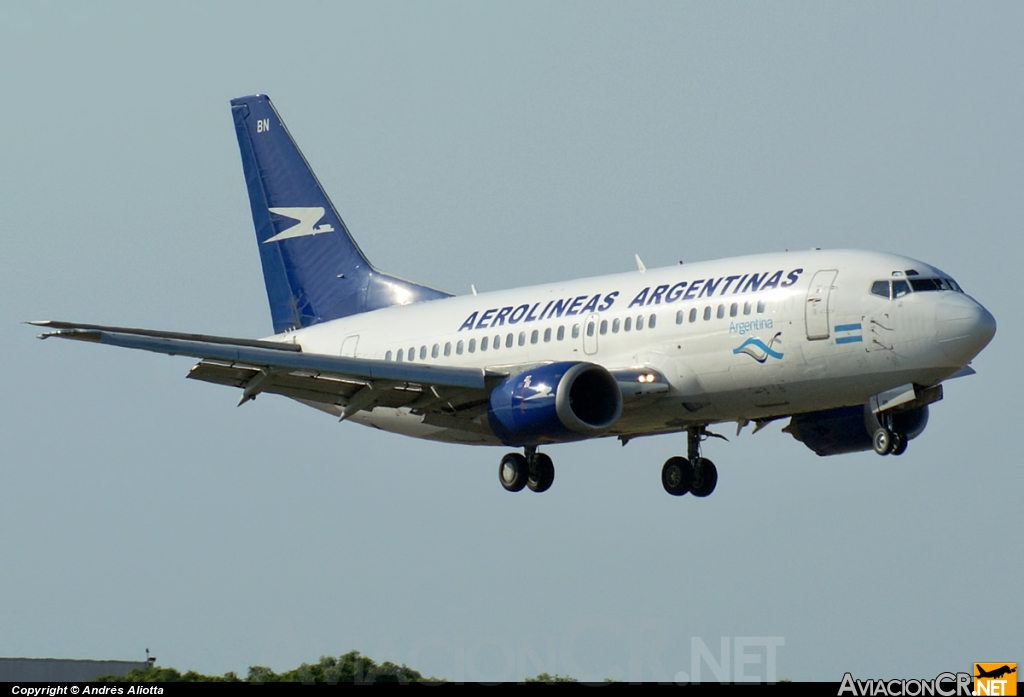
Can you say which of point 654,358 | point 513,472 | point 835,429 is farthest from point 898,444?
point 513,472

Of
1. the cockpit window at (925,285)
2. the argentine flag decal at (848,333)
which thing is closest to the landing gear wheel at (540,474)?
the argentine flag decal at (848,333)

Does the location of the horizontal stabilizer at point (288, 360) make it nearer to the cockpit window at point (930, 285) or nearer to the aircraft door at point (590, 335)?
the aircraft door at point (590, 335)

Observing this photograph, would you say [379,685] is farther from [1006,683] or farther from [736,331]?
[736,331]

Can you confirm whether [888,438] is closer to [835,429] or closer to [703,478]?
[835,429]

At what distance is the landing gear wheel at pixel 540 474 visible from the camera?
143 ft

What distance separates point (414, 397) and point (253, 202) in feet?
39.5

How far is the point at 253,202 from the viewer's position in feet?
174

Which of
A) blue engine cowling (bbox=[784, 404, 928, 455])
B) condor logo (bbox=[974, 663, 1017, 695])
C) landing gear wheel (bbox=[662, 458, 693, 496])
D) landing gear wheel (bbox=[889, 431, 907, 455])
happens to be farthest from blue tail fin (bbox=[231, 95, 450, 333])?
condor logo (bbox=[974, 663, 1017, 695])

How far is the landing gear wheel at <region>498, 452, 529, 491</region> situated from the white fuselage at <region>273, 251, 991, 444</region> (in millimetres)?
828

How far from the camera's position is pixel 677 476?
44469 mm

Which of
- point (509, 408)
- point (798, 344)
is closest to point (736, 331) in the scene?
point (798, 344)

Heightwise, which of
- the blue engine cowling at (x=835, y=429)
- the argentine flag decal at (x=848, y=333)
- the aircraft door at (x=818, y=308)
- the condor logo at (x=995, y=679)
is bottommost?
the condor logo at (x=995, y=679)

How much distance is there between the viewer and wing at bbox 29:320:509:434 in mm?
39781

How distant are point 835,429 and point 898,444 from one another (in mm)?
3811
